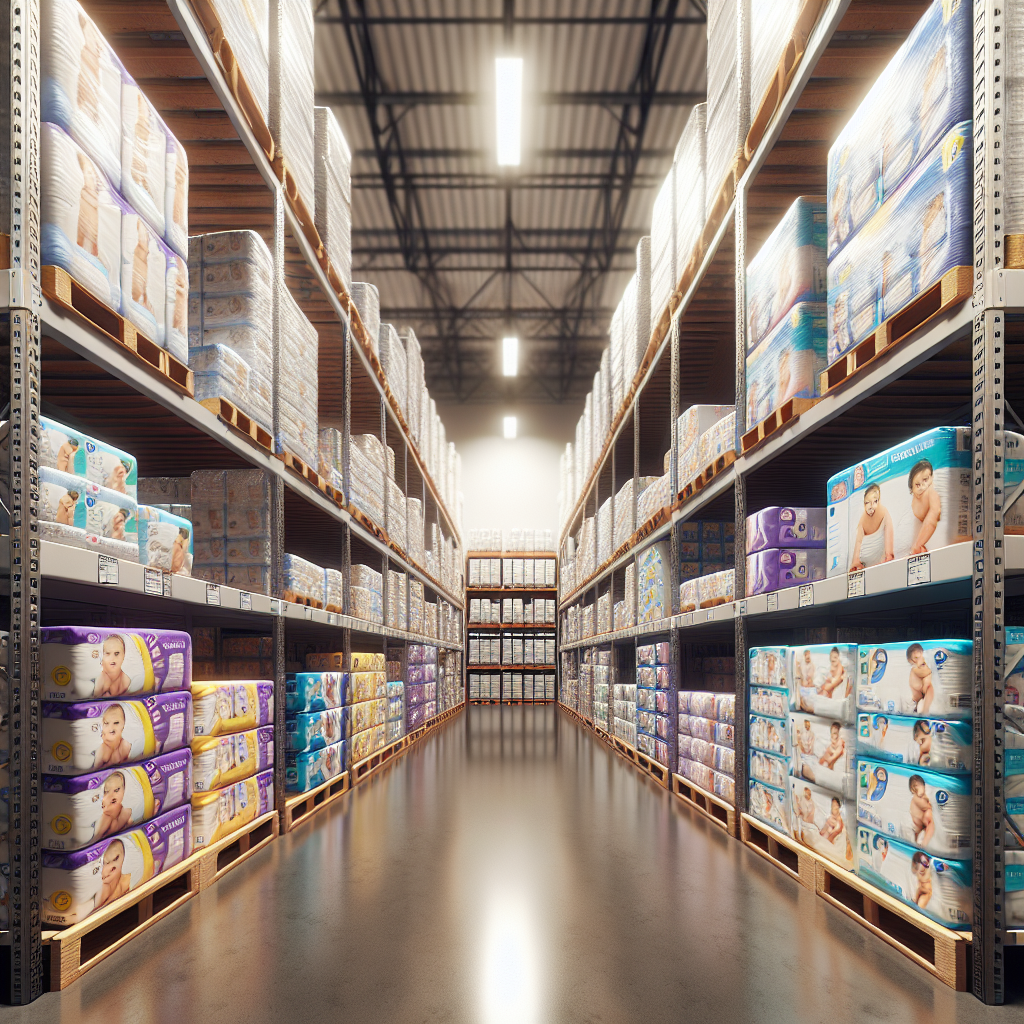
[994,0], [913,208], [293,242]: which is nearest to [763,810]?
[913,208]

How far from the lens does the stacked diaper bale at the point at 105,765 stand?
7.70 ft

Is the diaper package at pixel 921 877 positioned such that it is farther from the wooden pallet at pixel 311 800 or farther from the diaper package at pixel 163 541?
the wooden pallet at pixel 311 800

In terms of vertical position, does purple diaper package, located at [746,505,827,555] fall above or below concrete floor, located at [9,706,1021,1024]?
above

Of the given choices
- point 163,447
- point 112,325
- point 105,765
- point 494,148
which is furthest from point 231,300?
point 494,148

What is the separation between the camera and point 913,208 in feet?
8.52

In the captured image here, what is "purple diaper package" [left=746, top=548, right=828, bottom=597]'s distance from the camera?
151 inches

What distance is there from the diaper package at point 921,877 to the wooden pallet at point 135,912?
2485mm

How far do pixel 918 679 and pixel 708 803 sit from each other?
8.47 feet

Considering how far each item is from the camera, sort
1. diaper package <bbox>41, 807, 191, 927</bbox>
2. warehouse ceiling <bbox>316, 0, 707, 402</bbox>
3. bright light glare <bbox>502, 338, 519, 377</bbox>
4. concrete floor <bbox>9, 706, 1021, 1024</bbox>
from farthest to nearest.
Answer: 1. bright light glare <bbox>502, 338, 519, 377</bbox>
2. warehouse ceiling <bbox>316, 0, 707, 402</bbox>
3. diaper package <bbox>41, 807, 191, 927</bbox>
4. concrete floor <bbox>9, 706, 1021, 1024</bbox>

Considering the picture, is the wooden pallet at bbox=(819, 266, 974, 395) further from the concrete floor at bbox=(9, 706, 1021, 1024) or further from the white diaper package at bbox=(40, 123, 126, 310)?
the white diaper package at bbox=(40, 123, 126, 310)

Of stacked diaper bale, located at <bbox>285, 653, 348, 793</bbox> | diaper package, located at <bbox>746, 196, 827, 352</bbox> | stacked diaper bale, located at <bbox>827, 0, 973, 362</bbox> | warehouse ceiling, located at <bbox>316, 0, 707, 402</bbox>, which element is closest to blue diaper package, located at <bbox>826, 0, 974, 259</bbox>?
stacked diaper bale, located at <bbox>827, 0, 973, 362</bbox>

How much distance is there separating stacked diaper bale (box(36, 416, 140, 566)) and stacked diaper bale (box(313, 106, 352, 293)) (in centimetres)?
277

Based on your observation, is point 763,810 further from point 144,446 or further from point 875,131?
point 144,446

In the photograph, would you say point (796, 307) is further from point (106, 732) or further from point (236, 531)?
point (106, 732)
